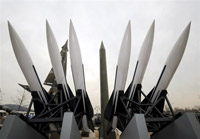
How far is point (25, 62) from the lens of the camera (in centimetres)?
454

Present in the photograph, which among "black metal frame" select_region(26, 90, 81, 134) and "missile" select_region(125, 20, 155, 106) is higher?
"missile" select_region(125, 20, 155, 106)

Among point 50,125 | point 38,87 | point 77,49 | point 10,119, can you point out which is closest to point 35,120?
point 10,119

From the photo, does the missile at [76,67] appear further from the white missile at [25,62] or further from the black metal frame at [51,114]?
the white missile at [25,62]

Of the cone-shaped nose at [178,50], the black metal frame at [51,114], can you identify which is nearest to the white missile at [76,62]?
the black metal frame at [51,114]

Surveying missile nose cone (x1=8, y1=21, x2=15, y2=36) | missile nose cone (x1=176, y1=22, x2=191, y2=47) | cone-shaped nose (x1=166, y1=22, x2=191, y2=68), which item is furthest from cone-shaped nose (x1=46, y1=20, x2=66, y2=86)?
missile nose cone (x1=176, y1=22, x2=191, y2=47)

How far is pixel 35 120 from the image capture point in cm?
396

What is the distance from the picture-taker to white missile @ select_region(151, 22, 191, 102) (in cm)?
463

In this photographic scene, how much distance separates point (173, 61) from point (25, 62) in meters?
5.09

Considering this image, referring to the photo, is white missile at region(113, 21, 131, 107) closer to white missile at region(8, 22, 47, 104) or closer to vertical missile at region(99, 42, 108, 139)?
white missile at region(8, 22, 47, 104)

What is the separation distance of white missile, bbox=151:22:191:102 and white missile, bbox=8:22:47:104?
4.38m

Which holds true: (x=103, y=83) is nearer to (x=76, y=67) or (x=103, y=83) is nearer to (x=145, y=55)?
(x=76, y=67)

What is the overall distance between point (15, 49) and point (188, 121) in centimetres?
546

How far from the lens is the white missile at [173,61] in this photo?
463 centimetres

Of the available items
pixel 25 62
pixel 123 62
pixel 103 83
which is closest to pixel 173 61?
pixel 123 62
